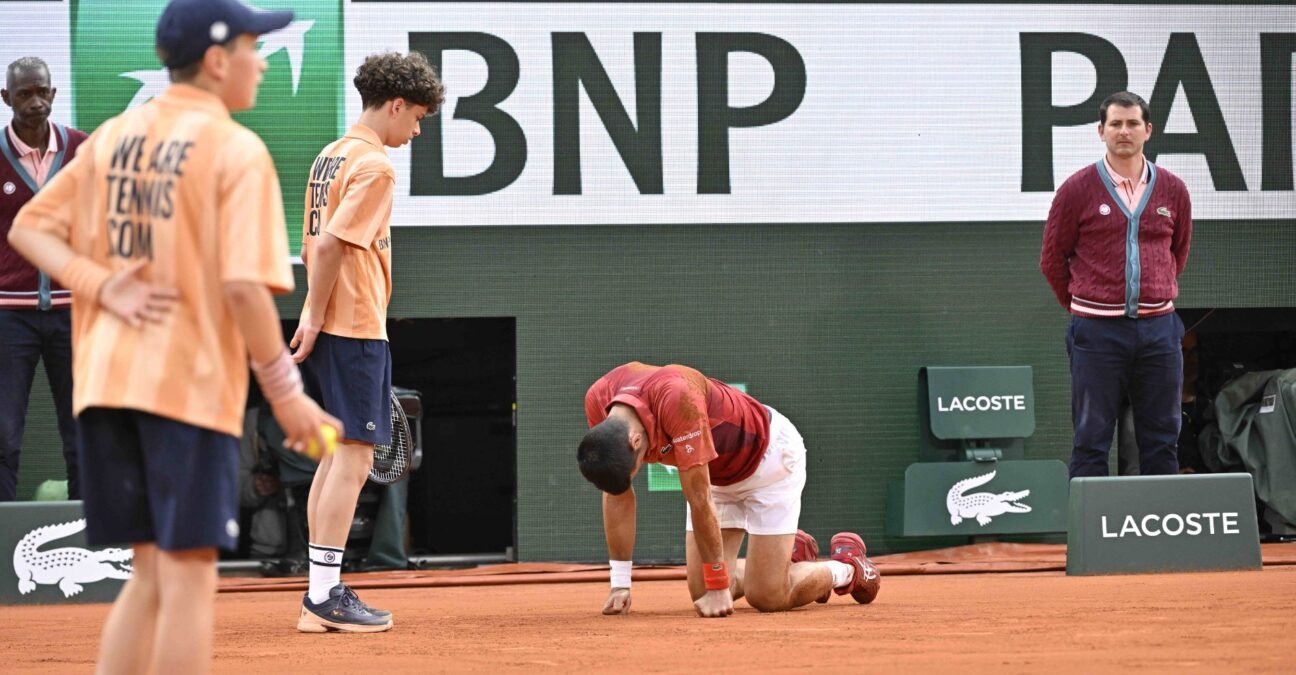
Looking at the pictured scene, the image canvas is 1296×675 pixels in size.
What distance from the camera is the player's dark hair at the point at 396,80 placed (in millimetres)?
5305

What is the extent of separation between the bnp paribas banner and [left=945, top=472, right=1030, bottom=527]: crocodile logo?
1552 millimetres

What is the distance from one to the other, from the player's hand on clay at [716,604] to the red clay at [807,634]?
0.07 metres

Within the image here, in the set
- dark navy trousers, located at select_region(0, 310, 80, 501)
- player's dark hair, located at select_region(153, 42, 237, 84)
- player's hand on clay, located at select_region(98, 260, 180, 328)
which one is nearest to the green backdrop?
dark navy trousers, located at select_region(0, 310, 80, 501)

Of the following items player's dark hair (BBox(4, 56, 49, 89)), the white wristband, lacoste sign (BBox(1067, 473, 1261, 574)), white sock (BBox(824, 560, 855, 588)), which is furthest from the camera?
lacoste sign (BBox(1067, 473, 1261, 574))

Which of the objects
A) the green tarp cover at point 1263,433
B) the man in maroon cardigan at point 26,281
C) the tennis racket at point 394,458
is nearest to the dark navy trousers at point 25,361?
the man in maroon cardigan at point 26,281

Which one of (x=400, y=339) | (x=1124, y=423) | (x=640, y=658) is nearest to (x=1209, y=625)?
(x=640, y=658)

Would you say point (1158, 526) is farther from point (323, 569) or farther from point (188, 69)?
point (188, 69)

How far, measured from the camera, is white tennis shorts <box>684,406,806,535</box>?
19.2ft

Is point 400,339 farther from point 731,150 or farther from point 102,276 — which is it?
point 102,276

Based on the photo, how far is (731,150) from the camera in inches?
353

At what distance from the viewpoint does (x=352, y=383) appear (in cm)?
517

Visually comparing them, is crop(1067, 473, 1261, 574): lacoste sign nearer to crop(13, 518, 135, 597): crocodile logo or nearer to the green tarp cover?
the green tarp cover

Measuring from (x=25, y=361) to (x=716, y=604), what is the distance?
3.45 m

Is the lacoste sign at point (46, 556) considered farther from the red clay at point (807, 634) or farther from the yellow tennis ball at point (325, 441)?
the yellow tennis ball at point (325, 441)
